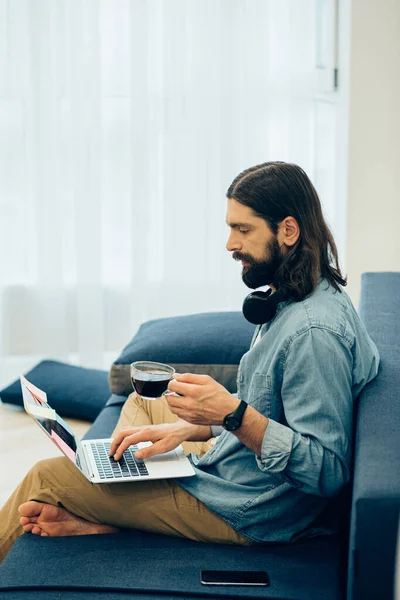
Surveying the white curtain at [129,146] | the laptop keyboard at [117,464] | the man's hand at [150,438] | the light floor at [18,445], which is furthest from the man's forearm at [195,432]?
the white curtain at [129,146]

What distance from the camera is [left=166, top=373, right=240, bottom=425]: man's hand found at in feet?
5.38

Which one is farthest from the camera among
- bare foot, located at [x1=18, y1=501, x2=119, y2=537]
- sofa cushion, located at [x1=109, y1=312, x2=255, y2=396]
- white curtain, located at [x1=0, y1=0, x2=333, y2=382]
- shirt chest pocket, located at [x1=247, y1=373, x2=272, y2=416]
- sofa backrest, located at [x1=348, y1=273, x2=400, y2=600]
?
white curtain, located at [x1=0, y1=0, x2=333, y2=382]

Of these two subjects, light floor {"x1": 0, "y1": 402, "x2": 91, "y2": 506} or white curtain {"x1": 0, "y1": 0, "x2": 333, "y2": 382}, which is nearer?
light floor {"x1": 0, "y1": 402, "x2": 91, "y2": 506}

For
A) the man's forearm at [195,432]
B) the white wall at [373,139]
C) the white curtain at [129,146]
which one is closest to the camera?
the man's forearm at [195,432]

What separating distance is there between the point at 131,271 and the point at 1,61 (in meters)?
1.18

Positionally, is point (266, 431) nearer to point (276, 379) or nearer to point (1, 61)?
point (276, 379)

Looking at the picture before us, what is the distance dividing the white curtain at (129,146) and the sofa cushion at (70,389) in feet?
1.65

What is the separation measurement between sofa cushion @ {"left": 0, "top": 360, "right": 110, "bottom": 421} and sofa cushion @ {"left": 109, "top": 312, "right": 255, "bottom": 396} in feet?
1.57

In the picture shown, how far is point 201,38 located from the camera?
161 inches

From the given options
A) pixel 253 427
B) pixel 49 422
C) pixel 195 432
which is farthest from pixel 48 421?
pixel 253 427

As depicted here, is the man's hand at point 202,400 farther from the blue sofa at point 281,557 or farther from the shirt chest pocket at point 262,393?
the blue sofa at point 281,557

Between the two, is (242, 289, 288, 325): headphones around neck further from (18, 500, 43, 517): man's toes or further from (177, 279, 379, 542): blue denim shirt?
(18, 500, 43, 517): man's toes

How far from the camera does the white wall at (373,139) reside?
3922 millimetres

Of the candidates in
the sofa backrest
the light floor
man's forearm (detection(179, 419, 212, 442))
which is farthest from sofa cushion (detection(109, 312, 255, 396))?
the sofa backrest
